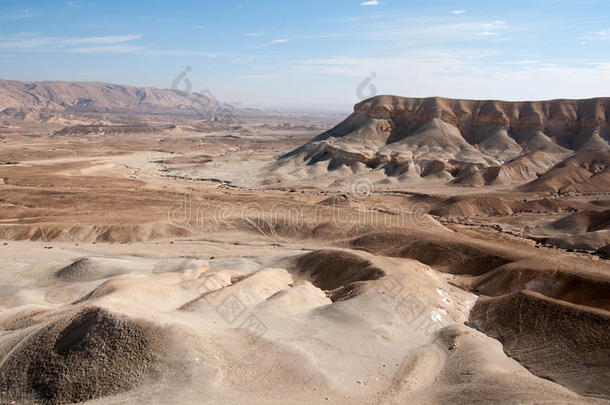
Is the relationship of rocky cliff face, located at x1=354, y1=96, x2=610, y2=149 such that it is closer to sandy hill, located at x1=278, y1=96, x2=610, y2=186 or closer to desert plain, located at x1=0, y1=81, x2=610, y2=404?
sandy hill, located at x1=278, y1=96, x2=610, y2=186

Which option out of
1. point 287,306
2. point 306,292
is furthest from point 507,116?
point 287,306

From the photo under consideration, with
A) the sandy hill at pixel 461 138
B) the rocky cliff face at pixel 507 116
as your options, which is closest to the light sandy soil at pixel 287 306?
the sandy hill at pixel 461 138

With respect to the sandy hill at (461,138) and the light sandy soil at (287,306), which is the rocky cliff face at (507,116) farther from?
the light sandy soil at (287,306)

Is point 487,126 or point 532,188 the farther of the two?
point 487,126

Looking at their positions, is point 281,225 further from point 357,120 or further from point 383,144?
point 357,120

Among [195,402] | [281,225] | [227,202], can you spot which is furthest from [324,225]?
[195,402]

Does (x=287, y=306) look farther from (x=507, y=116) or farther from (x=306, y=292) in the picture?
(x=507, y=116)
